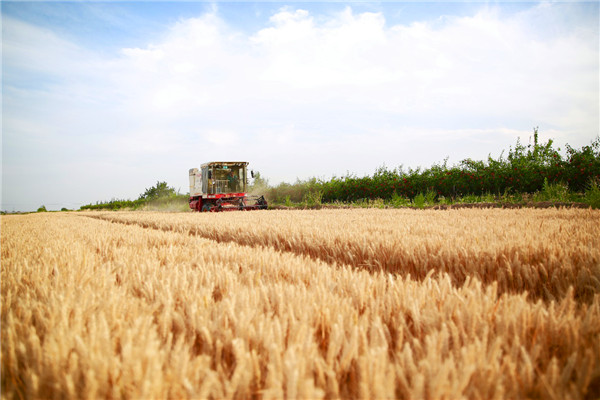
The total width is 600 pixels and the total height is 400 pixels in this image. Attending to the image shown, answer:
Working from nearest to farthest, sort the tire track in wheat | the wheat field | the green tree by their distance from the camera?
1. the wheat field
2. the tire track in wheat
3. the green tree

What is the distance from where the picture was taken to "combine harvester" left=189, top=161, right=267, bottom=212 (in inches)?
666

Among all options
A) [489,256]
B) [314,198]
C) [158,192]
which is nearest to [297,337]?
[489,256]

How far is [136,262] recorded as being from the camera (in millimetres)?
2088

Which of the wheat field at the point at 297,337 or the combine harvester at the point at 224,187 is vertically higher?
the combine harvester at the point at 224,187

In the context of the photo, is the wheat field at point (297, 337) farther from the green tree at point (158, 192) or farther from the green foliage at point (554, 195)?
the green tree at point (158, 192)

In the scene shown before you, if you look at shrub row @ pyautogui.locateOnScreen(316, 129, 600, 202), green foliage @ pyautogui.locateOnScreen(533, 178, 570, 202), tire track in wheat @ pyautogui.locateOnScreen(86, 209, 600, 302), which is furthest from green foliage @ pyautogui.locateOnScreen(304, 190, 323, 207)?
tire track in wheat @ pyautogui.locateOnScreen(86, 209, 600, 302)

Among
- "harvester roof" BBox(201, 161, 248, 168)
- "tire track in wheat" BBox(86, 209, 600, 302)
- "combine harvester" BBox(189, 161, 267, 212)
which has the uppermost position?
"harvester roof" BBox(201, 161, 248, 168)

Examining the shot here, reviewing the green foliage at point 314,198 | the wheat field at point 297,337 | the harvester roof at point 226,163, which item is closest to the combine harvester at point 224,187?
the harvester roof at point 226,163

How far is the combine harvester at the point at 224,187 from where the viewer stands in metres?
16.9

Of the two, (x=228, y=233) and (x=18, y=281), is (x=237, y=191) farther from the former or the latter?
(x=18, y=281)

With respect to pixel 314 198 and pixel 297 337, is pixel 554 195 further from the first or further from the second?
pixel 297 337

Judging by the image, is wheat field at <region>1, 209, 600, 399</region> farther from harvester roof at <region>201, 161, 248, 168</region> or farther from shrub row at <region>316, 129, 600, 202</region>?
harvester roof at <region>201, 161, 248, 168</region>

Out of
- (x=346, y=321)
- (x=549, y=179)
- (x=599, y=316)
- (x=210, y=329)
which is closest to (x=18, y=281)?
(x=210, y=329)

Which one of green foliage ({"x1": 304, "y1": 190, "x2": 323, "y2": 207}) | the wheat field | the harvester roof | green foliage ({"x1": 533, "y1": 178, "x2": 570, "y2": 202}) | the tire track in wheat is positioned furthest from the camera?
the harvester roof
